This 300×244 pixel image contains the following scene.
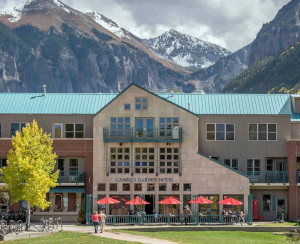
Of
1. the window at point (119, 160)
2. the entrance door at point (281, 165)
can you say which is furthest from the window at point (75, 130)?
the entrance door at point (281, 165)

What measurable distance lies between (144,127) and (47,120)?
1123cm

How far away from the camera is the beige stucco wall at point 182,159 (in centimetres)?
6856

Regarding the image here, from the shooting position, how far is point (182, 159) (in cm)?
6950

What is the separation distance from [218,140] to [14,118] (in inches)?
897

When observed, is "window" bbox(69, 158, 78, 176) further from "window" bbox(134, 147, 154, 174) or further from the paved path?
the paved path

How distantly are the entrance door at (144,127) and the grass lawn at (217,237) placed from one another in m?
15.8

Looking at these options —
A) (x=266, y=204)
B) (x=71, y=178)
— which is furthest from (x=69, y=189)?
(x=266, y=204)

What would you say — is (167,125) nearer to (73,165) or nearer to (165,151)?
(165,151)

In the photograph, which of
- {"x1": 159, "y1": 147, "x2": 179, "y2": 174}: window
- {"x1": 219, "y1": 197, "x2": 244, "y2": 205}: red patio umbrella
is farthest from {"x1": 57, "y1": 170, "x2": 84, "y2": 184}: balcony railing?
{"x1": 219, "y1": 197, "x2": 244, "y2": 205}: red patio umbrella

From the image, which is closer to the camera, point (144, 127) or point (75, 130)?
point (144, 127)

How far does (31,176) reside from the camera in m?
57.8

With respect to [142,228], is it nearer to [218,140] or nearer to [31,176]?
[31,176]

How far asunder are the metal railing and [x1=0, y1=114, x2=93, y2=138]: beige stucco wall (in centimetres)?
→ 1259

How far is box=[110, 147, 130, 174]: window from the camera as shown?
229 ft
